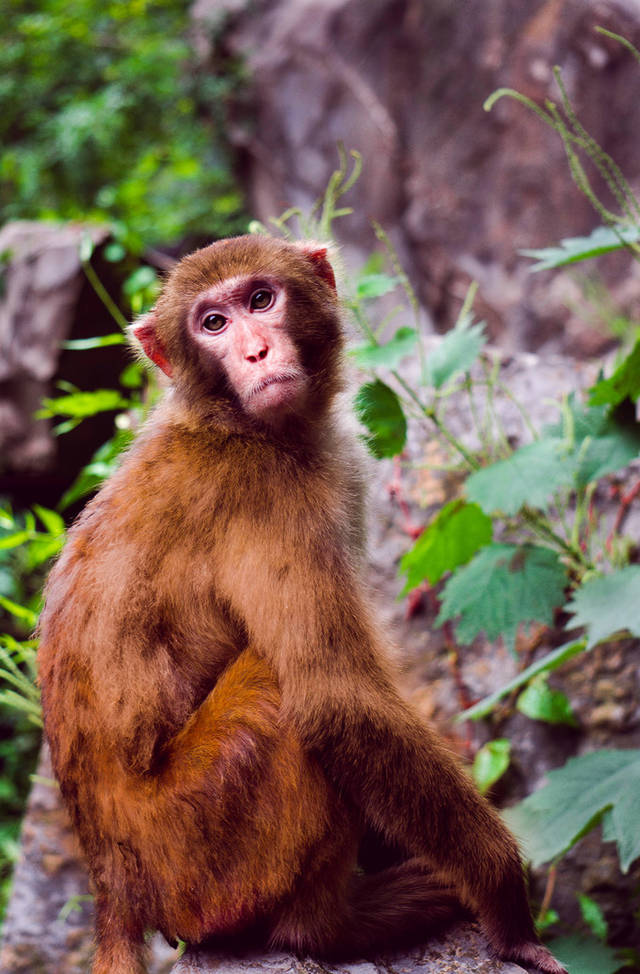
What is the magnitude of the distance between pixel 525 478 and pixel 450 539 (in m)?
0.44

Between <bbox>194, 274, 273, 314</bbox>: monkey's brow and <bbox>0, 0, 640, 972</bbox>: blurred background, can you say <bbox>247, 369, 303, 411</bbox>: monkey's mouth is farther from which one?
<bbox>0, 0, 640, 972</bbox>: blurred background

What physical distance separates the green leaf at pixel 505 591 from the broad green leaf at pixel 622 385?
621 millimetres

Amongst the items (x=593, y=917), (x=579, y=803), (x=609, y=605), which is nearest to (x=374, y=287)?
(x=609, y=605)

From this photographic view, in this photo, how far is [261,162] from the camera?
10.0 meters

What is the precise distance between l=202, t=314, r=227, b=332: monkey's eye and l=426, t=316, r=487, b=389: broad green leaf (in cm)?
97

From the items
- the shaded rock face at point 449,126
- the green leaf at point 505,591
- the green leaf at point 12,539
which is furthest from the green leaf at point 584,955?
the shaded rock face at point 449,126

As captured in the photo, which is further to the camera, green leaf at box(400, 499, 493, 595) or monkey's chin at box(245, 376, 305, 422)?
green leaf at box(400, 499, 493, 595)

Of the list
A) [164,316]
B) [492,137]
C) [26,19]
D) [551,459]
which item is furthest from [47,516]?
[26,19]

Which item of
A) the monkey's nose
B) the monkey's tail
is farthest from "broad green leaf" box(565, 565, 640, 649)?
the monkey's nose

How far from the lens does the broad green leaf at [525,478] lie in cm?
307

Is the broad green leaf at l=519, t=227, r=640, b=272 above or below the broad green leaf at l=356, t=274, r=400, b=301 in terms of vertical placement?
above

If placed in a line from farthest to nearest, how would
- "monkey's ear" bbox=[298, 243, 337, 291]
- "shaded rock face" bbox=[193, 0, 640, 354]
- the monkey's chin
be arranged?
1. "shaded rock face" bbox=[193, 0, 640, 354]
2. "monkey's ear" bbox=[298, 243, 337, 291]
3. the monkey's chin

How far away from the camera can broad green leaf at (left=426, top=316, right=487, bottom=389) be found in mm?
3430

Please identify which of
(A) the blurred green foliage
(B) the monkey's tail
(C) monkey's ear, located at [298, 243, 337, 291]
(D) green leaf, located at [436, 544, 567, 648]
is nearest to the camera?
(B) the monkey's tail
